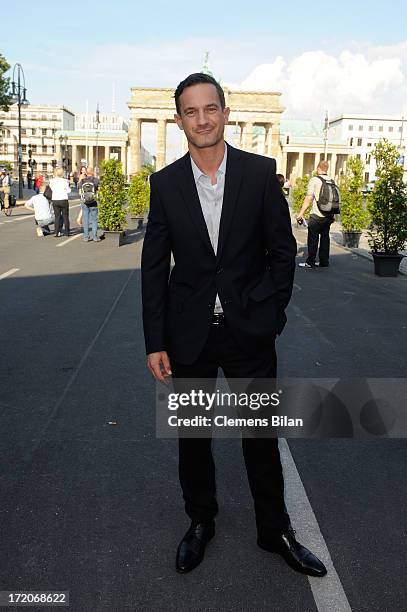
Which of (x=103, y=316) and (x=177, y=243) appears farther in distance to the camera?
(x=103, y=316)

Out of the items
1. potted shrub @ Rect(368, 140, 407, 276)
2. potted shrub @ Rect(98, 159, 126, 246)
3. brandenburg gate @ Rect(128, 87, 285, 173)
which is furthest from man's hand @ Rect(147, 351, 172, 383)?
brandenburg gate @ Rect(128, 87, 285, 173)

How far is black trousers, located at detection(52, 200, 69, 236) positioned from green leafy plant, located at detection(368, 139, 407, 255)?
9318 mm

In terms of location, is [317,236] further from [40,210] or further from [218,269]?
[218,269]

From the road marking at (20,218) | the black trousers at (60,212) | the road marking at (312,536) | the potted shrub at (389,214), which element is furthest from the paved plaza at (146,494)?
the road marking at (20,218)

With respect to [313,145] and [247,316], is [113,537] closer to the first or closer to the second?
[247,316]

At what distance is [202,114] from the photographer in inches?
106

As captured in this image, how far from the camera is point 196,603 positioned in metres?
2.69

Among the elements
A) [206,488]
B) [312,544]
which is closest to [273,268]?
[206,488]

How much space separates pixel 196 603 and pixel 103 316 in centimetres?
598

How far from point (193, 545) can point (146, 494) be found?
694mm

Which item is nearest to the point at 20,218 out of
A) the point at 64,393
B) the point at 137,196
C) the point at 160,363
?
the point at 137,196

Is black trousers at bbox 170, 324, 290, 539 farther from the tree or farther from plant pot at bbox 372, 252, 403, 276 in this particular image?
the tree

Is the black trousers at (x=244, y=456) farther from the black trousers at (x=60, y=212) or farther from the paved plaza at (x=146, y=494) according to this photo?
the black trousers at (x=60, y=212)

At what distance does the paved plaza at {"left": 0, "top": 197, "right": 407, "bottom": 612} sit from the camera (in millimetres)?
→ 2793
